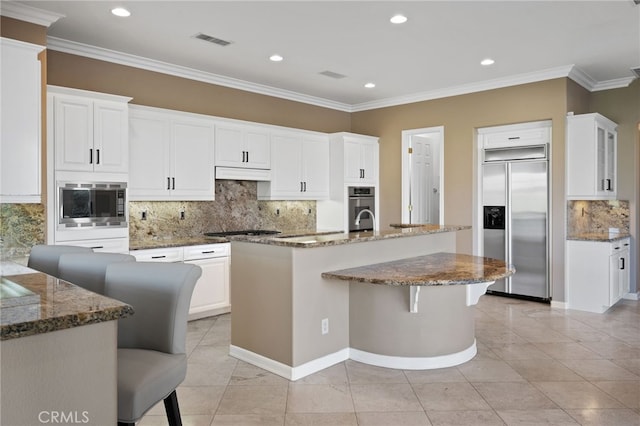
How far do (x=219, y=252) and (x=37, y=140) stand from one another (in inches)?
86.0

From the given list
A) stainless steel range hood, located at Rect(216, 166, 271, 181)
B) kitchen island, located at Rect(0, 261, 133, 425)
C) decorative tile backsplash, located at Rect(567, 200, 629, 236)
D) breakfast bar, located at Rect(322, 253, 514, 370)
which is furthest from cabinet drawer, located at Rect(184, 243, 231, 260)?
decorative tile backsplash, located at Rect(567, 200, 629, 236)

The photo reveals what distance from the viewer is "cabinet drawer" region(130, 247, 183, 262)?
179 inches

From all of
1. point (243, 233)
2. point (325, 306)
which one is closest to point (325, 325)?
point (325, 306)

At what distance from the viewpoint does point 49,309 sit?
1.38 metres

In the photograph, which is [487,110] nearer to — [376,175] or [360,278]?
[376,175]

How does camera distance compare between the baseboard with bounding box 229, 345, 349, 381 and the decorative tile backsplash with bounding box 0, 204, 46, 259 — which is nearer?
the baseboard with bounding box 229, 345, 349, 381

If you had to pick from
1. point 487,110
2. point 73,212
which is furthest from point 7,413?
point 487,110

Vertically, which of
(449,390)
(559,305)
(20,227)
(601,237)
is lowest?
(449,390)

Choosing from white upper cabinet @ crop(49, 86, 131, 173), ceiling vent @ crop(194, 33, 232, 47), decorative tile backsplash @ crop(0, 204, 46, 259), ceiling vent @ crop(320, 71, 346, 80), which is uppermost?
ceiling vent @ crop(320, 71, 346, 80)

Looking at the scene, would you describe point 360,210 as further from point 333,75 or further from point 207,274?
point 207,274

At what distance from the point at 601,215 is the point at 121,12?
6290 millimetres

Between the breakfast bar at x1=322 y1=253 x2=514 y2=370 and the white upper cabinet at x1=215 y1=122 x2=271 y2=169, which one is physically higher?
the white upper cabinet at x1=215 y1=122 x2=271 y2=169

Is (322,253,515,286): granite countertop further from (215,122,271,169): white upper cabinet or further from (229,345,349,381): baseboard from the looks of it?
(215,122,271,169): white upper cabinet

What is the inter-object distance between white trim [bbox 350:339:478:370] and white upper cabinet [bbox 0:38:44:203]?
293cm
